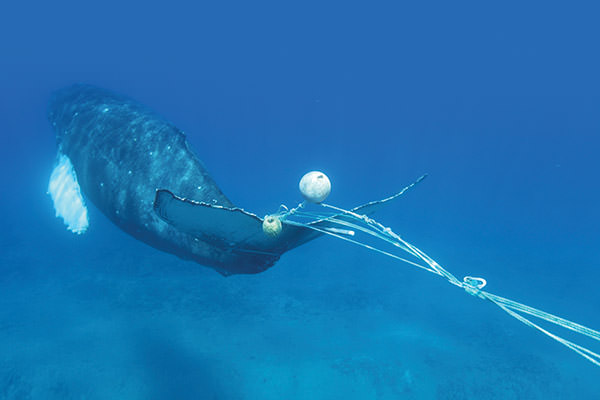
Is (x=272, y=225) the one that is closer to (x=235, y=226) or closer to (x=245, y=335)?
(x=235, y=226)

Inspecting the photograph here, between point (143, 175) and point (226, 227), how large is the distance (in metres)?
2.95

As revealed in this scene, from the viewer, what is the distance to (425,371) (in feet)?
31.5

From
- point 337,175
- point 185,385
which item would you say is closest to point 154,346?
point 185,385

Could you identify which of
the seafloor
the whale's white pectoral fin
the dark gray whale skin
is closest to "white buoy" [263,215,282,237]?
the dark gray whale skin

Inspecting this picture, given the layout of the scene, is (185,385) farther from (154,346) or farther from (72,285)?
(72,285)

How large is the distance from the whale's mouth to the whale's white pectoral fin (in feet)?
15.2

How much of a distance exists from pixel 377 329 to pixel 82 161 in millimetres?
9223

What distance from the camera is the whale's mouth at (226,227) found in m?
3.36

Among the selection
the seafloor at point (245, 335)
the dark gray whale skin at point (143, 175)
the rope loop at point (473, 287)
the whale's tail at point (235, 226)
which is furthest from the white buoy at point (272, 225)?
the seafloor at point (245, 335)

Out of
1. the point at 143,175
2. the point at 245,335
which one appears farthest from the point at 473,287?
the point at 245,335

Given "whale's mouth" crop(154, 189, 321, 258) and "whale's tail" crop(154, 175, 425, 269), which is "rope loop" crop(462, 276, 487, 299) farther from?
"whale's mouth" crop(154, 189, 321, 258)

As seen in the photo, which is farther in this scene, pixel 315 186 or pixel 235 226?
pixel 315 186

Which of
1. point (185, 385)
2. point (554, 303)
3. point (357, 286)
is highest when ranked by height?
point (554, 303)

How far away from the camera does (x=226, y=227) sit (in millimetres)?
3844
